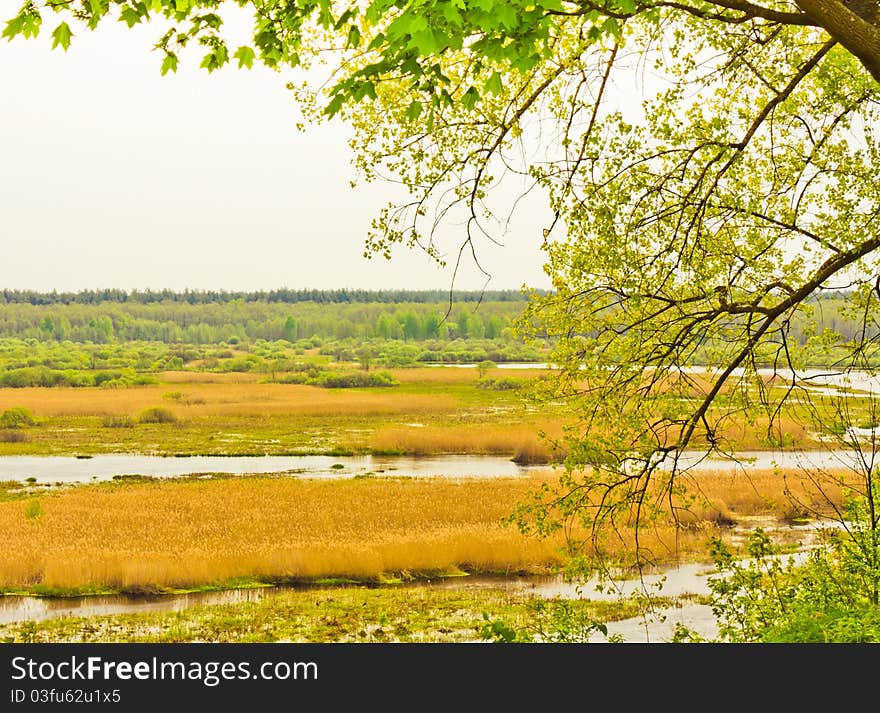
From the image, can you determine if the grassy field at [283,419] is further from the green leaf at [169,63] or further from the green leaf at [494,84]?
the green leaf at [494,84]

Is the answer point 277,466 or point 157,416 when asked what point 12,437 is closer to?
point 157,416

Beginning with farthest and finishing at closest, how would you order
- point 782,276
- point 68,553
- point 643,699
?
point 68,553 → point 782,276 → point 643,699

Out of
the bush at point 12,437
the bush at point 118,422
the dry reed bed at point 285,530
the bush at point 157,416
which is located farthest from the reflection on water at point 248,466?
the bush at point 157,416

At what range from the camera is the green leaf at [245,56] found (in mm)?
6621

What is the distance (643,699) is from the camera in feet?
20.7

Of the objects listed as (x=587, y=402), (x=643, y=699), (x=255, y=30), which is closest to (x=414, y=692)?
(x=643, y=699)

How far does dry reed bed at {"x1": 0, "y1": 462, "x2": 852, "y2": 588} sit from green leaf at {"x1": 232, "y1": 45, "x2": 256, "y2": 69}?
994cm

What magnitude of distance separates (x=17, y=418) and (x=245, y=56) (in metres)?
45.1

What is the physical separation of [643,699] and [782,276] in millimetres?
5009

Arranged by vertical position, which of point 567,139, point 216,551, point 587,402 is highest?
point 567,139

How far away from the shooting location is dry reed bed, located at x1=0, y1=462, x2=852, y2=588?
18.9 meters

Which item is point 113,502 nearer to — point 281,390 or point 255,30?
point 255,30

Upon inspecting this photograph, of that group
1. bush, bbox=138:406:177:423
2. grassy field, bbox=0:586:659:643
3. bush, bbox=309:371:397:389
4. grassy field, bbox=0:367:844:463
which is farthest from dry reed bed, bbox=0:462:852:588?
bush, bbox=309:371:397:389

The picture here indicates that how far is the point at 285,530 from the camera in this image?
22844mm
